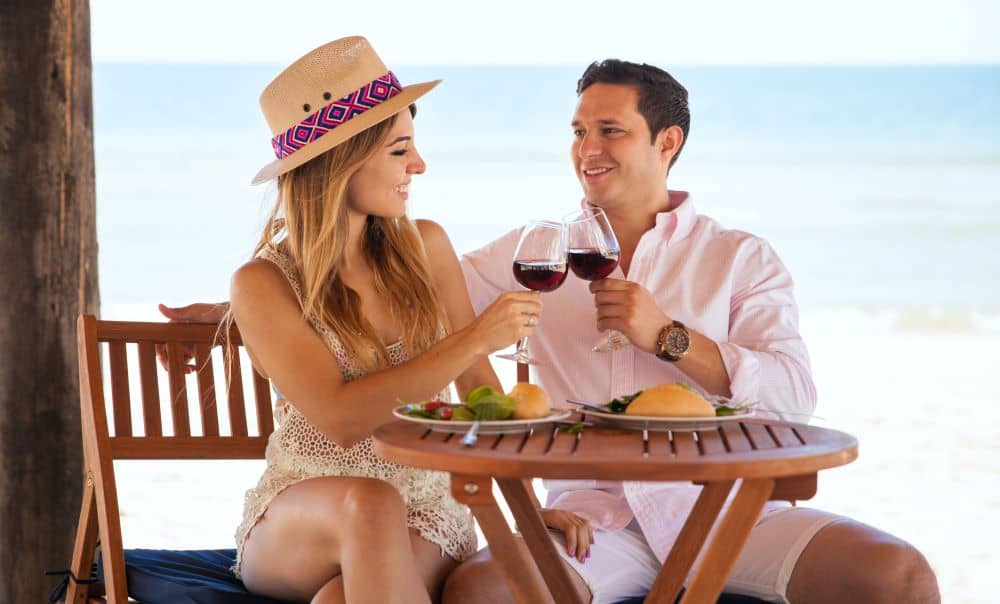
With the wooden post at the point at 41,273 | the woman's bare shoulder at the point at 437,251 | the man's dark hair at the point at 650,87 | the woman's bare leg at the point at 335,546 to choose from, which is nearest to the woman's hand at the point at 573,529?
the woman's bare leg at the point at 335,546

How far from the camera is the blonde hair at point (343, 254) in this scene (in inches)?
105

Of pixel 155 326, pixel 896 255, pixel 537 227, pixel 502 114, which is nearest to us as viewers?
pixel 537 227

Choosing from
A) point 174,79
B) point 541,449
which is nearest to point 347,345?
point 541,449

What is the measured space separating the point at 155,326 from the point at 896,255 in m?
15.3

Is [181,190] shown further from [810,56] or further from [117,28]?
[810,56]

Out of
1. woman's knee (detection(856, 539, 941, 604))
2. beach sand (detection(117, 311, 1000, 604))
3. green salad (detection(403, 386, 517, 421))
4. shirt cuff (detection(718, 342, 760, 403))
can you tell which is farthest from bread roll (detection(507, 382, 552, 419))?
beach sand (detection(117, 311, 1000, 604))

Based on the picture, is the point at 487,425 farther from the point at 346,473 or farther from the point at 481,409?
the point at 346,473

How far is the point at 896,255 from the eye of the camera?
16.8 meters

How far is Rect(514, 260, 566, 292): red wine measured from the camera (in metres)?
2.32

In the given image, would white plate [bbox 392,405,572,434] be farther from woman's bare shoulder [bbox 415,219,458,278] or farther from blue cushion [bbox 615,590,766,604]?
woman's bare shoulder [bbox 415,219,458,278]

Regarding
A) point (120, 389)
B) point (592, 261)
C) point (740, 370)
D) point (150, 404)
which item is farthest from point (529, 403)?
point (120, 389)

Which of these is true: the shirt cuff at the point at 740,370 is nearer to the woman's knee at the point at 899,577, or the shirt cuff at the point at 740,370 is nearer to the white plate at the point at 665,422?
the woman's knee at the point at 899,577

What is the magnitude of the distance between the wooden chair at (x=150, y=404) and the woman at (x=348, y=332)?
0.17 m

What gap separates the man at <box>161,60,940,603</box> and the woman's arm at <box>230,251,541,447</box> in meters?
0.36
